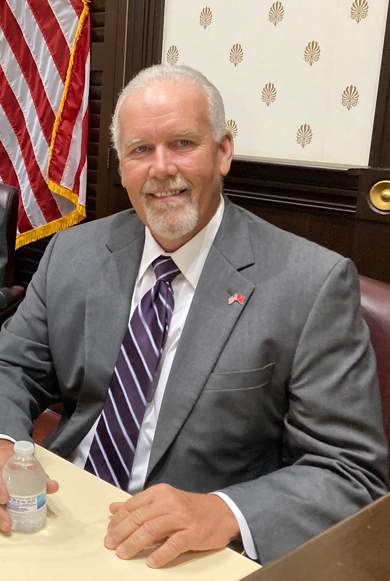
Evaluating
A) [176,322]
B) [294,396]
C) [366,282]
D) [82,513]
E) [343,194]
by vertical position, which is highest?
[343,194]

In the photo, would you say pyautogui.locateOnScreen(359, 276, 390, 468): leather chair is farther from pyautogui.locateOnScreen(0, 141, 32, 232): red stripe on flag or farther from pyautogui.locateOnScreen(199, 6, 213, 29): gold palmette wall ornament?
pyautogui.locateOnScreen(0, 141, 32, 232): red stripe on flag

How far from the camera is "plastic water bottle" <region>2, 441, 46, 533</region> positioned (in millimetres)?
900

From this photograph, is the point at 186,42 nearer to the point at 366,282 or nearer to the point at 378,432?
the point at 366,282

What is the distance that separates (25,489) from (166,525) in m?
0.25

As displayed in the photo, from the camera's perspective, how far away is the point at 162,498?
0.93m

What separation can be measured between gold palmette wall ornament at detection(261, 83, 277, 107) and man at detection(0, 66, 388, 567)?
1293 millimetres

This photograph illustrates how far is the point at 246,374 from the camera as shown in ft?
4.04

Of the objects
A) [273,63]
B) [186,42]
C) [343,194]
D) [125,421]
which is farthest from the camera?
[186,42]

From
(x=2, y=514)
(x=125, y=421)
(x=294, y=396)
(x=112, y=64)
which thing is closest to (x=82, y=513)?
(x=2, y=514)

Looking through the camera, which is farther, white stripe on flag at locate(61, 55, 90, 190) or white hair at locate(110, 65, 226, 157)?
white stripe on flag at locate(61, 55, 90, 190)

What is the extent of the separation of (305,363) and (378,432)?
0.65 ft

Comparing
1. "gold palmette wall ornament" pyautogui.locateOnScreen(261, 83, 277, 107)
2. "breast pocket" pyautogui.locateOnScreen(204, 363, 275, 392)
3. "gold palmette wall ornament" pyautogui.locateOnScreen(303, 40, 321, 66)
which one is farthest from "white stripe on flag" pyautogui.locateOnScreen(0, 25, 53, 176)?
"breast pocket" pyautogui.locateOnScreen(204, 363, 275, 392)

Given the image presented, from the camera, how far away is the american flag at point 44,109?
333cm

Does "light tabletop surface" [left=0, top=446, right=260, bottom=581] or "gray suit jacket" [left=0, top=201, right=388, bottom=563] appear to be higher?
"gray suit jacket" [left=0, top=201, right=388, bottom=563]
